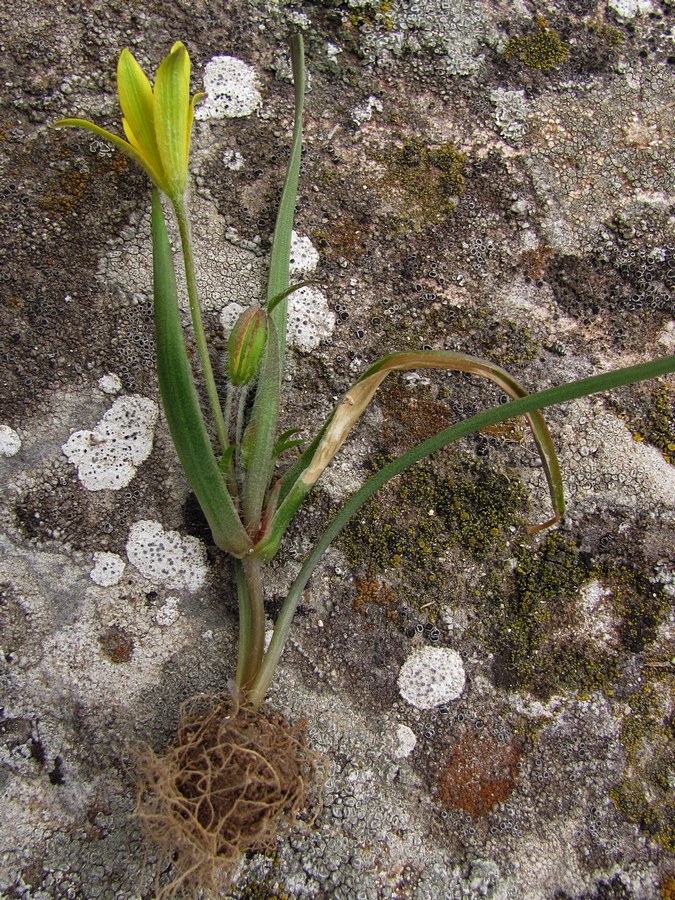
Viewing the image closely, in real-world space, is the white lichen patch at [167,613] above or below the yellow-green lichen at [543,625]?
below

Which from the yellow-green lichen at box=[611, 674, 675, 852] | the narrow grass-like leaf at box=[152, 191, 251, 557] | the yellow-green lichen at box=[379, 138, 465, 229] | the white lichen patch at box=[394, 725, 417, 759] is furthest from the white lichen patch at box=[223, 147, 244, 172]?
the yellow-green lichen at box=[611, 674, 675, 852]

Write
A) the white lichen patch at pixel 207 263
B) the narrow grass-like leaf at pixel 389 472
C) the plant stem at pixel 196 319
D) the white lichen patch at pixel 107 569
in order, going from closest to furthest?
1. the narrow grass-like leaf at pixel 389 472
2. the plant stem at pixel 196 319
3. the white lichen patch at pixel 107 569
4. the white lichen patch at pixel 207 263

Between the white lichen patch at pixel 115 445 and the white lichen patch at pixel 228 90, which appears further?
the white lichen patch at pixel 228 90

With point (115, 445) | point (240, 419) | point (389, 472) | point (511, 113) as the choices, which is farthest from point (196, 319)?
point (511, 113)

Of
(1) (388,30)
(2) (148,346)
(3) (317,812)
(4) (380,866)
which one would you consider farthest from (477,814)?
(1) (388,30)

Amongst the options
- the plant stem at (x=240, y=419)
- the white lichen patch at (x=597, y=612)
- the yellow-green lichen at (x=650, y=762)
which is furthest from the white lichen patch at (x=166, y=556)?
the yellow-green lichen at (x=650, y=762)

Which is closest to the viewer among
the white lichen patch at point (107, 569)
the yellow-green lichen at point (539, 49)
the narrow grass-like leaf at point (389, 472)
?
the narrow grass-like leaf at point (389, 472)

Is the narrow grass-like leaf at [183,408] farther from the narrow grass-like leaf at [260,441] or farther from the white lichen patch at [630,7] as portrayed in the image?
the white lichen patch at [630,7]
